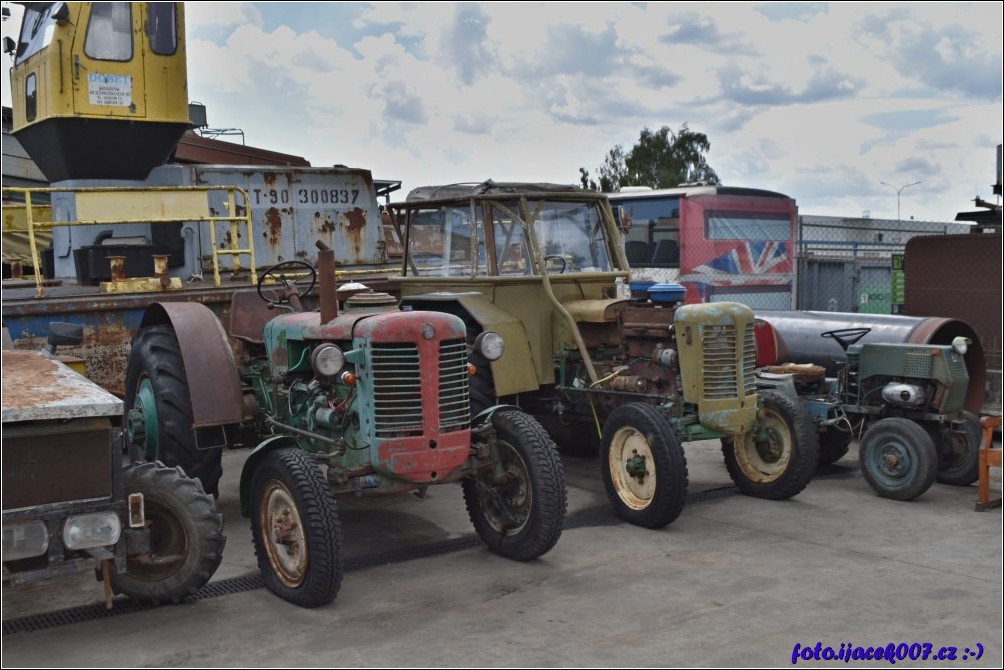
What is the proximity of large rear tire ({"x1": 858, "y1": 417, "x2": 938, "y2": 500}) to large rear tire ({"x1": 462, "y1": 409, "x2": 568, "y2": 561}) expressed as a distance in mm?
2906

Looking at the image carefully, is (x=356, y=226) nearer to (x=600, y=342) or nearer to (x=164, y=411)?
(x=600, y=342)

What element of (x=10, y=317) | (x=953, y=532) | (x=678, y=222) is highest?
(x=678, y=222)

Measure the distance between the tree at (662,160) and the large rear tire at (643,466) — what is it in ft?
106

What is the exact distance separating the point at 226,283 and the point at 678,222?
25.0 feet

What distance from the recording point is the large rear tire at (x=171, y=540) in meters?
4.64

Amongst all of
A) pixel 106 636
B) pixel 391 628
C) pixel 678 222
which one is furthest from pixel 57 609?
pixel 678 222

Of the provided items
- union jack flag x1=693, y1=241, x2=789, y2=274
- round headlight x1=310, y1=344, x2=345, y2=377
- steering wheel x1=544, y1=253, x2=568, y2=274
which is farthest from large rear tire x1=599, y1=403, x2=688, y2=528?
union jack flag x1=693, y1=241, x2=789, y2=274

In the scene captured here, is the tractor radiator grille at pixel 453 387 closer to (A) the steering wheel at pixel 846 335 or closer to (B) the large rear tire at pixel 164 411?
(B) the large rear tire at pixel 164 411

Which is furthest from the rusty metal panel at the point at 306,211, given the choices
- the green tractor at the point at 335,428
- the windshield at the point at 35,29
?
the green tractor at the point at 335,428

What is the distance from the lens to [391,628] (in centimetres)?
461

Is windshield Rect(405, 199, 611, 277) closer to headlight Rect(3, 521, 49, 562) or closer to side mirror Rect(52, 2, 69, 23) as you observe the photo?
side mirror Rect(52, 2, 69, 23)

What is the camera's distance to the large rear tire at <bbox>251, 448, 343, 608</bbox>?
15.7ft

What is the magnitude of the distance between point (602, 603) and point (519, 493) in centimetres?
89

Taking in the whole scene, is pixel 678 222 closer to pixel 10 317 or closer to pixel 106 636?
pixel 10 317
